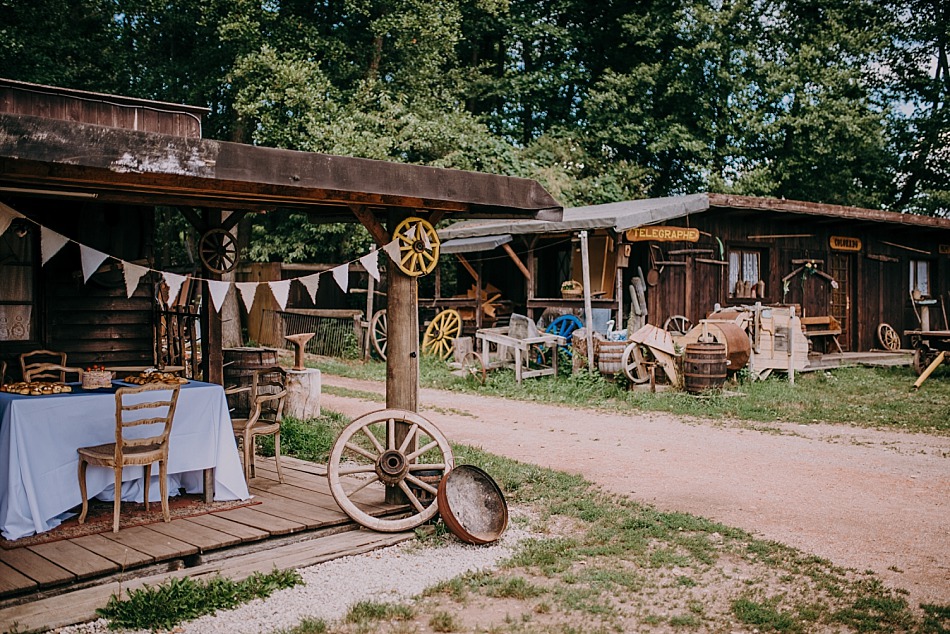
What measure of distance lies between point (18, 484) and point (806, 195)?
25538mm

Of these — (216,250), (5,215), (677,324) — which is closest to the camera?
(5,215)

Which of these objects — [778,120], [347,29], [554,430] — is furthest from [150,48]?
[778,120]

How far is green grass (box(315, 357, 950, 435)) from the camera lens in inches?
441

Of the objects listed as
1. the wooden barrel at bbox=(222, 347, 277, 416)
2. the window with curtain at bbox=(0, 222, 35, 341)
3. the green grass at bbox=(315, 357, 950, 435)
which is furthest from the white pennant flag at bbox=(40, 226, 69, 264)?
the green grass at bbox=(315, 357, 950, 435)

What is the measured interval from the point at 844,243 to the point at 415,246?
1493cm

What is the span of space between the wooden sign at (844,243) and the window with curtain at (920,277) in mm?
2305

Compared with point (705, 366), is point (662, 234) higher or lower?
higher

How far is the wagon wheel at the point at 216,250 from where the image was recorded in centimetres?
820

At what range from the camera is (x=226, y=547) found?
5336 mm

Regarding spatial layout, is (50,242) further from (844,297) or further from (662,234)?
(844,297)

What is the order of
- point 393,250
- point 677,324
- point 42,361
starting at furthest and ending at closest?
point 677,324
point 42,361
point 393,250

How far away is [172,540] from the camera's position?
5305 mm

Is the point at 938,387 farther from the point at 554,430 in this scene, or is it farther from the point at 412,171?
the point at 412,171

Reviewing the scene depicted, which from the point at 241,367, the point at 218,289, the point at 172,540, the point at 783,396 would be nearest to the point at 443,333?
the point at 783,396
